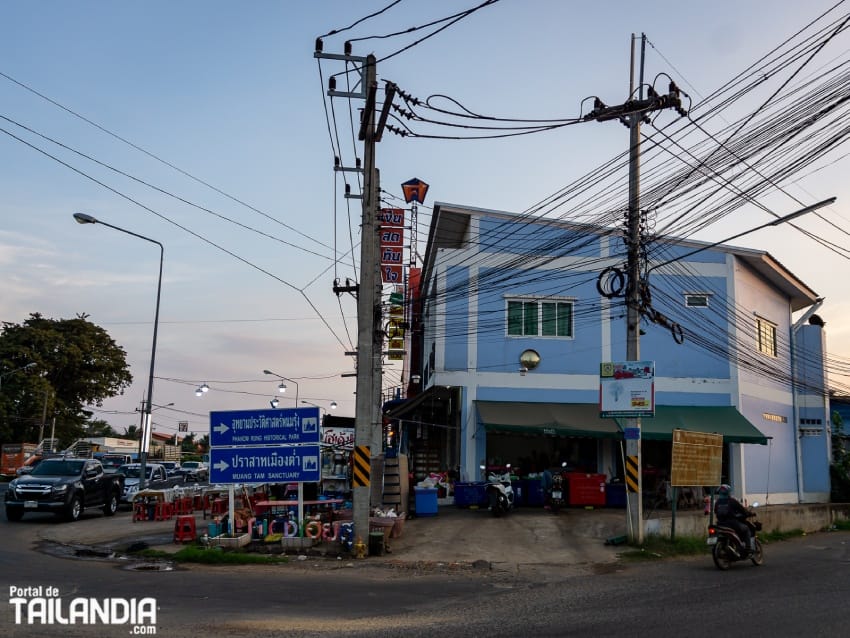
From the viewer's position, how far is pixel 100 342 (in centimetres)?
Answer: 6125

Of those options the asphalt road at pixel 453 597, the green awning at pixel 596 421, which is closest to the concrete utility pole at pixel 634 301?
the asphalt road at pixel 453 597

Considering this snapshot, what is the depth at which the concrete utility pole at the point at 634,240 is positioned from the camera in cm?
1755

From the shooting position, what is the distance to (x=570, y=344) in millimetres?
27172

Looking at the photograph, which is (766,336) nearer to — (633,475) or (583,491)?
(583,491)

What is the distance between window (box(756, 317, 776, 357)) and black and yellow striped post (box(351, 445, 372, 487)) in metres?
19.6

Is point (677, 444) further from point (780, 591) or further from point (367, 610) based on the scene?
point (367, 610)

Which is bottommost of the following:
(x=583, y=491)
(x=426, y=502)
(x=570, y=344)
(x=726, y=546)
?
(x=726, y=546)

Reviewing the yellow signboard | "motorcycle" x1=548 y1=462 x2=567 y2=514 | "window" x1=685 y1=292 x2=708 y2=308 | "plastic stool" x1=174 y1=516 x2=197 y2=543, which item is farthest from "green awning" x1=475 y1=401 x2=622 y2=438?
"plastic stool" x1=174 y1=516 x2=197 y2=543

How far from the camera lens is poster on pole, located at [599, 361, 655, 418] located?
1733 centimetres

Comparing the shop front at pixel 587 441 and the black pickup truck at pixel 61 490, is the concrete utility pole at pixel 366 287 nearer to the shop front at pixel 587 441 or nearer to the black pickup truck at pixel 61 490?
the shop front at pixel 587 441

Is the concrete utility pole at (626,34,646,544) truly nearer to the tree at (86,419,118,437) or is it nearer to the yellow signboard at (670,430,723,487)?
the yellow signboard at (670,430,723,487)

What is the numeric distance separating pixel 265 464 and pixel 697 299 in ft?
57.7

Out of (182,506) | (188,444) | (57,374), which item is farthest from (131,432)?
(182,506)

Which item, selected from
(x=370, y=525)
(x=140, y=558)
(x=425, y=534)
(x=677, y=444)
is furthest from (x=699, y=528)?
(x=140, y=558)
